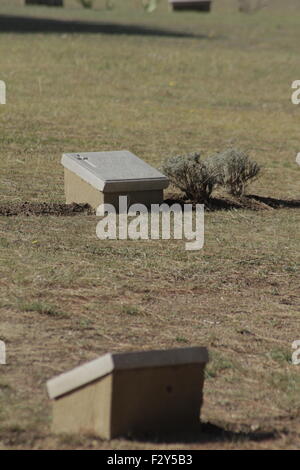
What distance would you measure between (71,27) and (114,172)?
58.4ft

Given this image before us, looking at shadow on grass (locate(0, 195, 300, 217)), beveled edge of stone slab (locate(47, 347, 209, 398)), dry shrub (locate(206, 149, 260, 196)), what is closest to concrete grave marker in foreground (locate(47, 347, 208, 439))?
beveled edge of stone slab (locate(47, 347, 209, 398))

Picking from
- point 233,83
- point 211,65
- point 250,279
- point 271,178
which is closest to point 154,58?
point 211,65

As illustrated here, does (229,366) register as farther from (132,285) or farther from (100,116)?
(100,116)

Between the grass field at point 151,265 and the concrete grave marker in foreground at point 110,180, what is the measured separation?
280 mm

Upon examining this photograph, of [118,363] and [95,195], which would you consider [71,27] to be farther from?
[118,363]

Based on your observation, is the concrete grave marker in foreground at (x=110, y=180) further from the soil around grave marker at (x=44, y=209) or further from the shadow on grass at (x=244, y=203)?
the shadow on grass at (x=244, y=203)

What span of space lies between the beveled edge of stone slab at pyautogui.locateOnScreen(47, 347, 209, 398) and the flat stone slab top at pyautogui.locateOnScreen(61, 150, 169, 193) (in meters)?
4.54

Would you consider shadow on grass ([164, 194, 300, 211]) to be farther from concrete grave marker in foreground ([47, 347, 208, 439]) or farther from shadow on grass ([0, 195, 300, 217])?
concrete grave marker in foreground ([47, 347, 208, 439])

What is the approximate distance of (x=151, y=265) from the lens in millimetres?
7926

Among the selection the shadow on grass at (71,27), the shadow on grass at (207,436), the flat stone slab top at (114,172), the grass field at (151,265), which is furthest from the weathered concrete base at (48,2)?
the shadow on grass at (207,436)

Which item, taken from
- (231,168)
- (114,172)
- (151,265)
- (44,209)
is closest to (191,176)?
(231,168)

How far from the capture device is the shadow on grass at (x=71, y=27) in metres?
25.4

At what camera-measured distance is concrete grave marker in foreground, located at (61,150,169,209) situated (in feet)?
30.8
